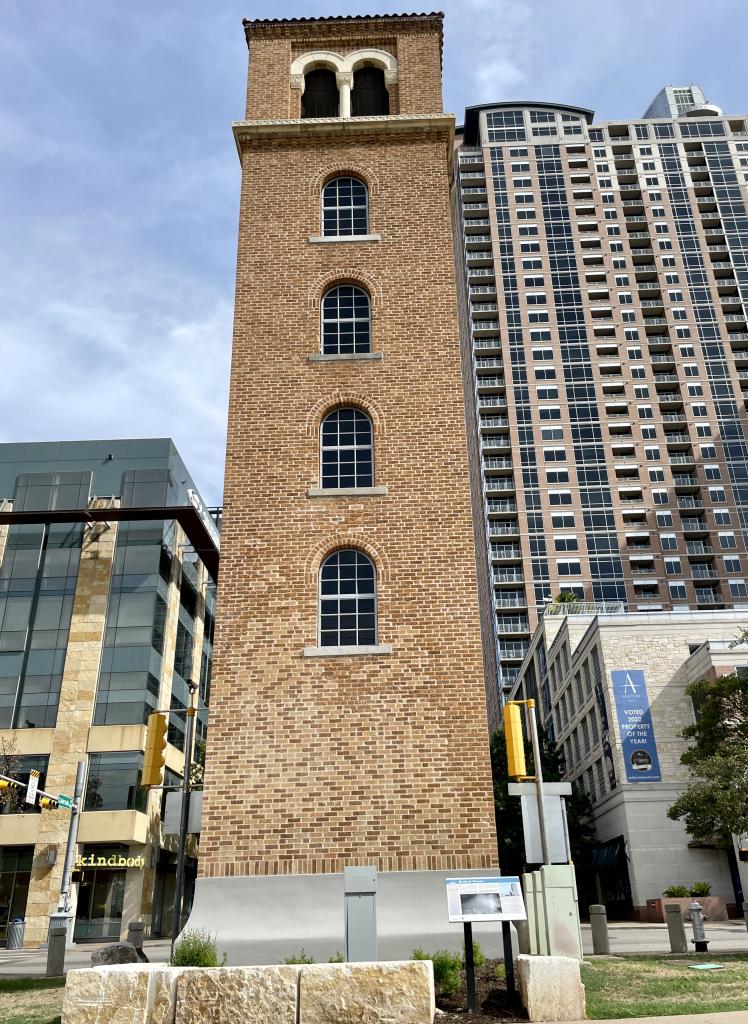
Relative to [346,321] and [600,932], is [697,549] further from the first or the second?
[346,321]

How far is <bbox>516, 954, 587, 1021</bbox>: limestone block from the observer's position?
31.0 feet

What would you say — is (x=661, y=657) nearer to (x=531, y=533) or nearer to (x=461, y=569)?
(x=461, y=569)

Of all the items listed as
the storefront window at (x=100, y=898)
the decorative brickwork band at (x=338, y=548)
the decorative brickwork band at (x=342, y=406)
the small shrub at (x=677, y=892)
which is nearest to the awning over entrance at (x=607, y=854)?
Answer: the small shrub at (x=677, y=892)

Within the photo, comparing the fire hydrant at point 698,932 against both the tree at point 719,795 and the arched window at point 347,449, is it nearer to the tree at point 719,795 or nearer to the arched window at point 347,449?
the tree at point 719,795

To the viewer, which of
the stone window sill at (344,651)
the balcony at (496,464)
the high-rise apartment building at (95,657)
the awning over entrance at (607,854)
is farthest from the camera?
the balcony at (496,464)

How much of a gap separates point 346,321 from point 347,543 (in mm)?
5543

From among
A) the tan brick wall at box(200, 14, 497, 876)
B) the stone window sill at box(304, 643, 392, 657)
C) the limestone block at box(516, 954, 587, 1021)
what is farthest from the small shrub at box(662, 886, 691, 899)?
the limestone block at box(516, 954, 587, 1021)

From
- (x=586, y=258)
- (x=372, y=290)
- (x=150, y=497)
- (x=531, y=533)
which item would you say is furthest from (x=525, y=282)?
(x=372, y=290)

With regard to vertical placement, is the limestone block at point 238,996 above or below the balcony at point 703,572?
below

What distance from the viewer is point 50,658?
42000mm

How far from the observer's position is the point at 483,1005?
10.5 metres

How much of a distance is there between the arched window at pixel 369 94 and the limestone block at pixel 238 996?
20.5 metres

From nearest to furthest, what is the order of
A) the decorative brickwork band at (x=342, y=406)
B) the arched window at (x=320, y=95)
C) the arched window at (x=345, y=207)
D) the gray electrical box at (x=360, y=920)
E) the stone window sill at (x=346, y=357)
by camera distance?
1. the gray electrical box at (x=360, y=920)
2. the decorative brickwork band at (x=342, y=406)
3. the stone window sill at (x=346, y=357)
4. the arched window at (x=345, y=207)
5. the arched window at (x=320, y=95)

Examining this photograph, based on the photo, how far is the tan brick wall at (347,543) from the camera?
50.1ft
